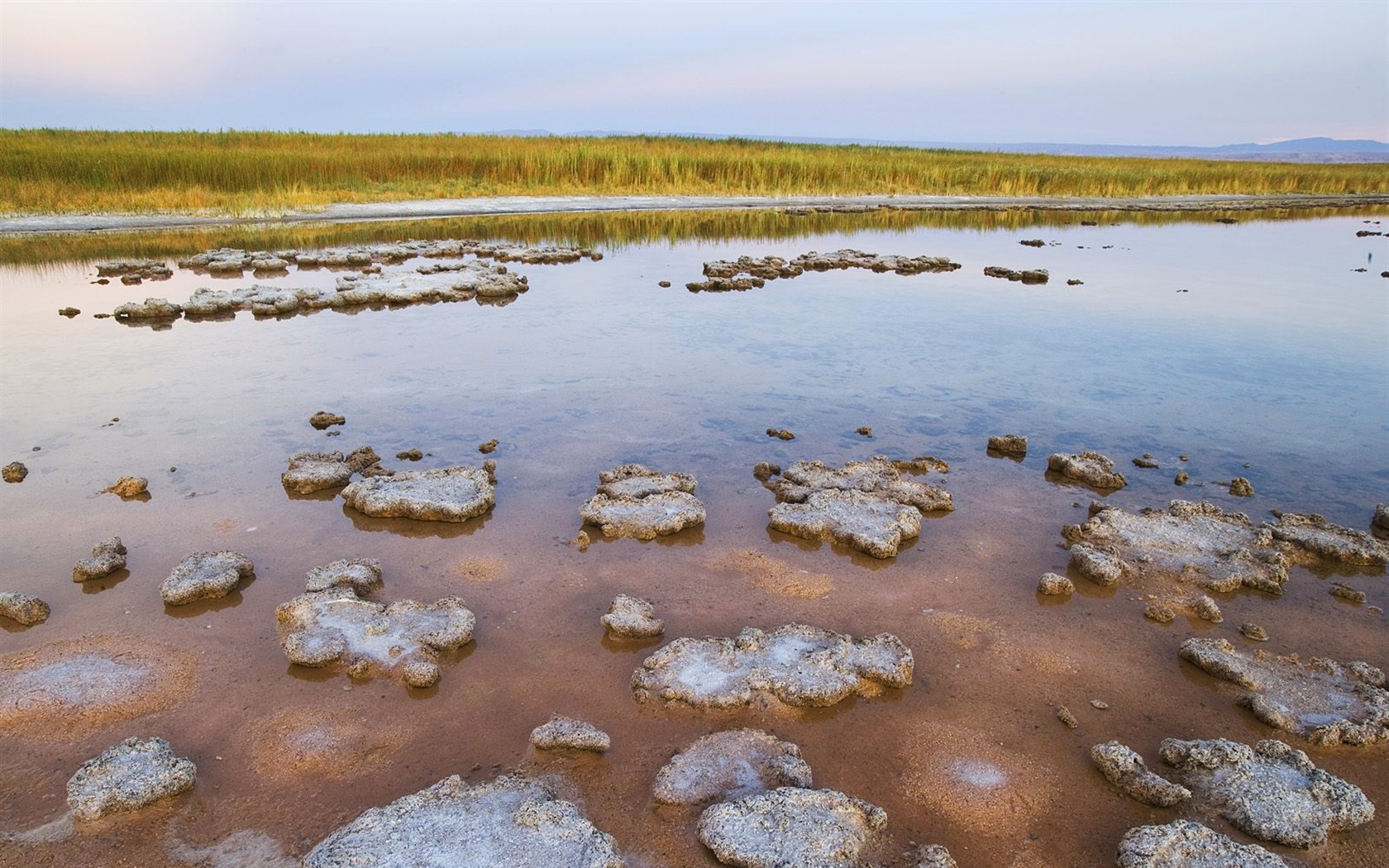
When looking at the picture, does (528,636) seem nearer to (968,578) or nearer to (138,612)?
(138,612)

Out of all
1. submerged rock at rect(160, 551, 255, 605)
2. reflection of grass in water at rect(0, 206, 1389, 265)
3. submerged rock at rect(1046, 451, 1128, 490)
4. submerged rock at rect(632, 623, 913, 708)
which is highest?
reflection of grass in water at rect(0, 206, 1389, 265)

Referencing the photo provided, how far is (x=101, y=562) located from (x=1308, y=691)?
5.71 metres

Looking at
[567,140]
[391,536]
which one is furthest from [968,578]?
[567,140]

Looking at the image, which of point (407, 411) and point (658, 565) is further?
point (407, 411)

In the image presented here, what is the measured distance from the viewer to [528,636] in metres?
3.73

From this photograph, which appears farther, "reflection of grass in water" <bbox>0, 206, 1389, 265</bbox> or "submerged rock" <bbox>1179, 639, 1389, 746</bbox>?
"reflection of grass in water" <bbox>0, 206, 1389, 265</bbox>

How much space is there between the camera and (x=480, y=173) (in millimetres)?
23328

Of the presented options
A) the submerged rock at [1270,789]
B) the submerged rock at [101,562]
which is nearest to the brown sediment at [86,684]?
the submerged rock at [101,562]

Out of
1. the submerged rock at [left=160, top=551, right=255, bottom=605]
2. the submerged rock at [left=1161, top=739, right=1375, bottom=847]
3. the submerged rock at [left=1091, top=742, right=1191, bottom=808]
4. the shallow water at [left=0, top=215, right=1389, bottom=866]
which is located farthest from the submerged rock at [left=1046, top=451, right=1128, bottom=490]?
the submerged rock at [left=160, top=551, right=255, bottom=605]

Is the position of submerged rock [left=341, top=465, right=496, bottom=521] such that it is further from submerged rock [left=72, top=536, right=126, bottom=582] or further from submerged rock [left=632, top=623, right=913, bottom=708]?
submerged rock [left=632, top=623, right=913, bottom=708]

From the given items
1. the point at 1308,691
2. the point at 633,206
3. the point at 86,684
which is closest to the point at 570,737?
the point at 86,684

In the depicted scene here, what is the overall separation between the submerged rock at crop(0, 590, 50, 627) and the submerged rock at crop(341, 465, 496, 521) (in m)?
1.54

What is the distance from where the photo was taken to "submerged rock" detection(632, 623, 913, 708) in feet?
10.9

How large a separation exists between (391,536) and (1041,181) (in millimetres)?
29763
